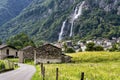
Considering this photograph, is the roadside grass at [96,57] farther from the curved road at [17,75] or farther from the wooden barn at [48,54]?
the curved road at [17,75]

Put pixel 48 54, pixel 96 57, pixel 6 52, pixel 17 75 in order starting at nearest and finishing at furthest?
pixel 17 75 < pixel 96 57 < pixel 48 54 < pixel 6 52

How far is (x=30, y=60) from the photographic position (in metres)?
132

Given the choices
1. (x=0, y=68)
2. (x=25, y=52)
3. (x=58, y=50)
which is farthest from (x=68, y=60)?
(x=0, y=68)

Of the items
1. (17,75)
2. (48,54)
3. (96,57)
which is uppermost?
(48,54)

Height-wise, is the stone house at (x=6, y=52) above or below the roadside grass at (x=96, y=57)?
above

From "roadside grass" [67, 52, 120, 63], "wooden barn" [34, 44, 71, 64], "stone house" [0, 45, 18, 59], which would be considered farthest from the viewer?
"stone house" [0, 45, 18, 59]

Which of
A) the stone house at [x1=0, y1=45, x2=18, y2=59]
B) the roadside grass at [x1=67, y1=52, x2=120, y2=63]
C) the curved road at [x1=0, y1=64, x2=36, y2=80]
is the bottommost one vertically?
the curved road at [x1=0, y1=64, x2=36, y2=80]

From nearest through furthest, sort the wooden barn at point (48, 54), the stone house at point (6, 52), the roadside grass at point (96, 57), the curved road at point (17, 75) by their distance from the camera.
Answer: the curved road at point (17, 75) → the roadside grass at point (96, 57) → the wooden barn at point (48, 54) → the stone house at point (6, 52)

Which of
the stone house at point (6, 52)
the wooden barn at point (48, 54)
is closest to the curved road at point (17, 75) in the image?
the wooden barn at point (48, 54)

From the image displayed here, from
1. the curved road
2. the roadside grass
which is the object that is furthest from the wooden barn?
the curved road

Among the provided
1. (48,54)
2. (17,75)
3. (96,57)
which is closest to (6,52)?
(48,54)

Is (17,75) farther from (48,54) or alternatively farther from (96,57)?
(48,54)

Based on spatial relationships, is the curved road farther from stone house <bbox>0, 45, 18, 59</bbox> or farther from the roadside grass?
stone house <bbox>0, 45, 18, 59</bbox>

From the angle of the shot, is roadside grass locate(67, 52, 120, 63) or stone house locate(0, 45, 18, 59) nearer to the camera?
roadside grass locate(67, 52, 120, 63)
